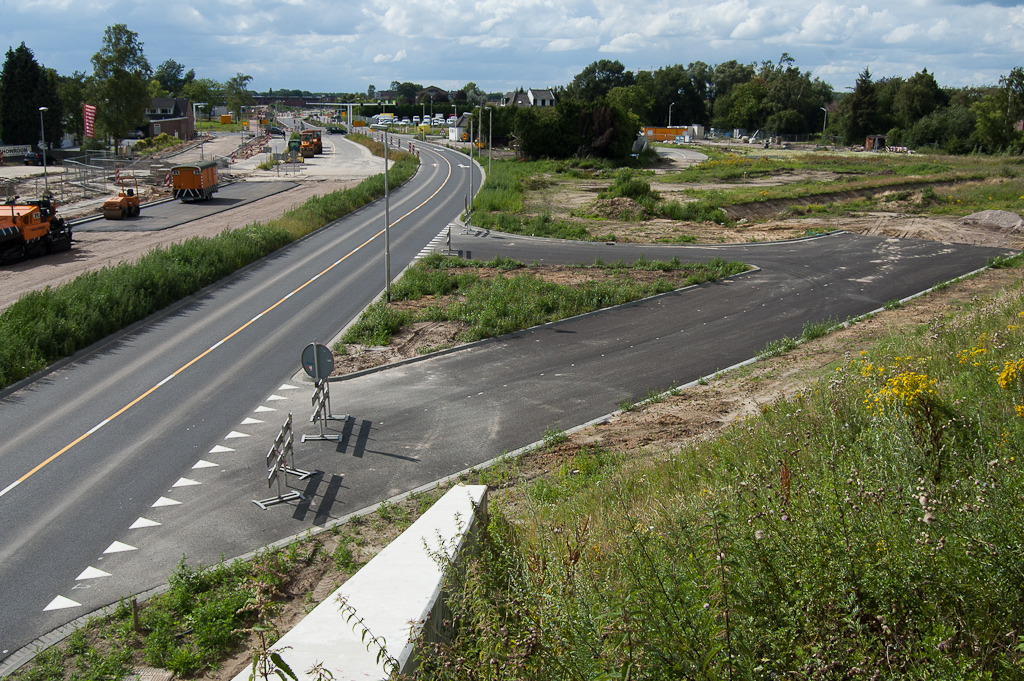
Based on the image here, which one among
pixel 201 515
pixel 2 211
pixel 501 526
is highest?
pixel 2 211

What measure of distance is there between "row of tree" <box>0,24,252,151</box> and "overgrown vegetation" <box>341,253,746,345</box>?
5915cm

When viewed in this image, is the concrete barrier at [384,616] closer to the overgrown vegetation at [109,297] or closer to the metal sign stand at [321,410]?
the metal sign stand at [321,410]

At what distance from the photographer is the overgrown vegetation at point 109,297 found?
21.3m

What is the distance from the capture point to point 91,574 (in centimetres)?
1168

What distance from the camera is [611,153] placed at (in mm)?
84125

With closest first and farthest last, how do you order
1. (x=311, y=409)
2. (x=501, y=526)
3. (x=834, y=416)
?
(x=501, y=526) → (x=834, y=416) → (x=311, y=409)

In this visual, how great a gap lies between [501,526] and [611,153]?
262 ft

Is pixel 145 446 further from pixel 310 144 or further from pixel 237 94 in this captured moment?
pixel 237 94

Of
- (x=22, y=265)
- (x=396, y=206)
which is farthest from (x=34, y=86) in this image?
(x=22, y=265)

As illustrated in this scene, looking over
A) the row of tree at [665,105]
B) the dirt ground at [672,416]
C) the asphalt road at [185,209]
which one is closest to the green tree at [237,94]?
the row of tree at [665,105]

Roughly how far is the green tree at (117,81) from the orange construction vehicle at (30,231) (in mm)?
45708

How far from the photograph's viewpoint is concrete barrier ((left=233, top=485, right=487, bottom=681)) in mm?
5906

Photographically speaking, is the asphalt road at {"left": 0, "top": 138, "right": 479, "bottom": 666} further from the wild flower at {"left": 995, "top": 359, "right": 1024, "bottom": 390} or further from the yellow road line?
the wild flower at {"left": 995, "top": 359, "right": 1024, "bottom": 390}

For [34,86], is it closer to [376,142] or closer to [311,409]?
[376,142]
